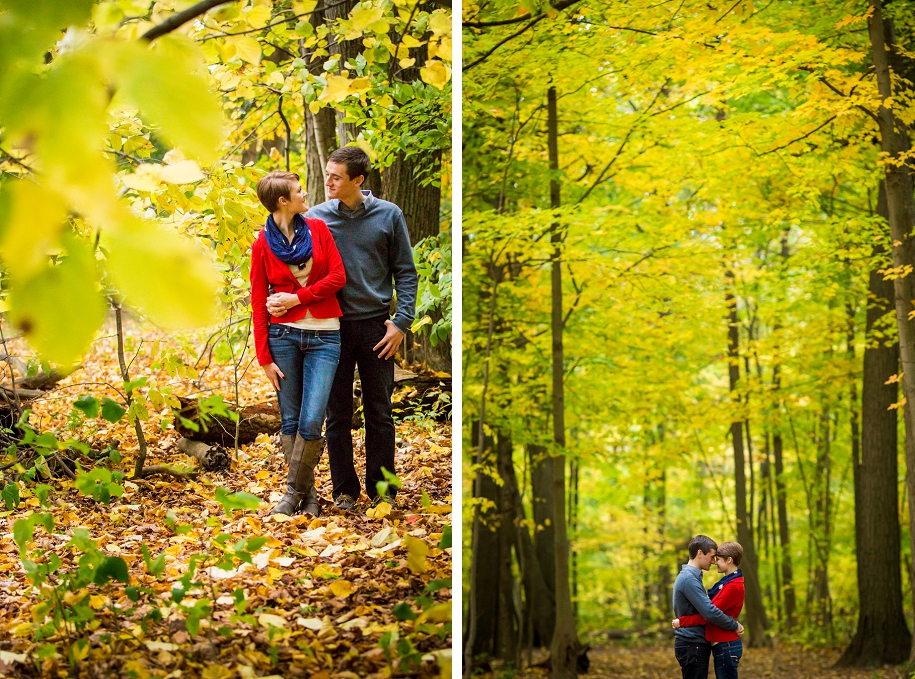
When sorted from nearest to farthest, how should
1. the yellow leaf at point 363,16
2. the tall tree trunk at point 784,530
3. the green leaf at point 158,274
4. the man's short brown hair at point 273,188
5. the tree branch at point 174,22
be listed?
the green leaf at point 158,274 < the tree branch at point 174,22 < the yellow leaf at point 363,16 < the man's short brown hair at point 273,188 < the tall tree trunk at point 784,530

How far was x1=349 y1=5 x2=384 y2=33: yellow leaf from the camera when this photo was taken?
63.8 inches

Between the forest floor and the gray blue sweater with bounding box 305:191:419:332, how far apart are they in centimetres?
343

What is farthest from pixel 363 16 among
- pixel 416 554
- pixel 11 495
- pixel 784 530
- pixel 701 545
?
pixel 784 530

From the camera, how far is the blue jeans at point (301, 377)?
1.82 m

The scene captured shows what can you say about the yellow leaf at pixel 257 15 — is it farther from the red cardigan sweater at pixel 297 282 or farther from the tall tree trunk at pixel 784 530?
the tall tree trunk at pixel 784 530

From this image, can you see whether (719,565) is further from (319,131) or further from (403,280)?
(319,131)

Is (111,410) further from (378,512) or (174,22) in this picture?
(174,22)

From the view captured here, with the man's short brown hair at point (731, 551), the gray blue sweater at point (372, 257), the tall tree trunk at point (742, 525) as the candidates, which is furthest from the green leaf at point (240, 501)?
the tall tree trunk at point (742, 525)

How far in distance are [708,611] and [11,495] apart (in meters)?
2.12

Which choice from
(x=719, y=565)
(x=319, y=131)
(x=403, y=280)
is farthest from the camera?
(x=719, y=565)

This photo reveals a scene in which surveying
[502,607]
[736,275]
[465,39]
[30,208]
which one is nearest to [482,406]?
[502,607]

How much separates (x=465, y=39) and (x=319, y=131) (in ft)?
6.33

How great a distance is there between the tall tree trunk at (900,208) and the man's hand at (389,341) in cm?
282

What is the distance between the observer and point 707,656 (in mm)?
2541
